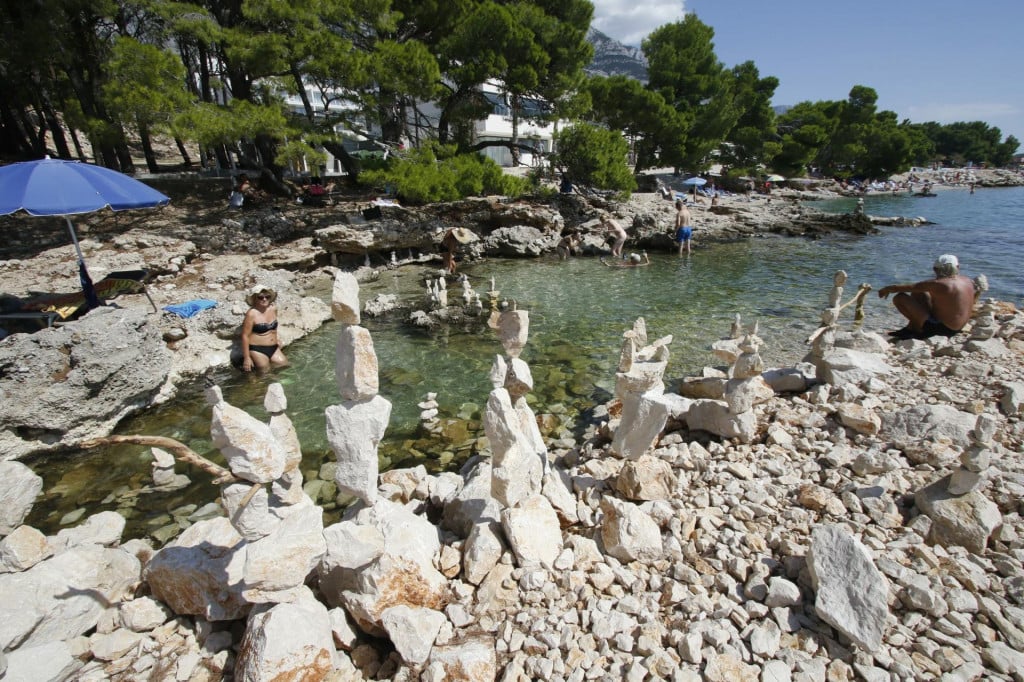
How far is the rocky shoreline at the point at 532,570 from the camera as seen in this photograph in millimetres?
2664

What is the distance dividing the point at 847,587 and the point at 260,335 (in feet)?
28.7

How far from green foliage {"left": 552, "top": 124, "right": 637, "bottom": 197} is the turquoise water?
14.7 ft

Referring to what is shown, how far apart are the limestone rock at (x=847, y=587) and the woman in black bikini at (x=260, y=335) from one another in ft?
27.4

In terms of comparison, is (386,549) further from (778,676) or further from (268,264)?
(268,264)

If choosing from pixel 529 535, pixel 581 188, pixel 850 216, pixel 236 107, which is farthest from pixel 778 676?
pixel 850 216

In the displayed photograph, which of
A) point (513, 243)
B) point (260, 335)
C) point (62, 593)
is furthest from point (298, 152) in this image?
point (62, 593)

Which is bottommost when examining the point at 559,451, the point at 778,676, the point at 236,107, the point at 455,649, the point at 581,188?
the point at 559,451

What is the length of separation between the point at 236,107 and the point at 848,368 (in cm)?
1644

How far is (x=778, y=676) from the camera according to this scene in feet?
8.26

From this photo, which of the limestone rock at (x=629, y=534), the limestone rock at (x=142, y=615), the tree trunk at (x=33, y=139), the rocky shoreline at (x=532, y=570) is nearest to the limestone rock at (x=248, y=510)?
the rocky shoreline at (x=532, y=570)

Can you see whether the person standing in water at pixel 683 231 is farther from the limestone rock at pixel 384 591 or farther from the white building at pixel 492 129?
the limestone rock at pixel 384 591

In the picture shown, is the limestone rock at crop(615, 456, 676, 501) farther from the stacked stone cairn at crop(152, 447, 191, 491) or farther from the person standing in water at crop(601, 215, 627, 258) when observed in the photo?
the person standing in water at crop(601, 215, 627, 258)

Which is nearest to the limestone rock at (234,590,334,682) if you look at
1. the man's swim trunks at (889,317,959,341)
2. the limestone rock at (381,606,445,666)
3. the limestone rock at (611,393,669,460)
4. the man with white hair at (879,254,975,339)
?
the limestone rock at (381,606,445,666)

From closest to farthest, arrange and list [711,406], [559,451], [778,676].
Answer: [778,676]
[711,406]
[559,451]
